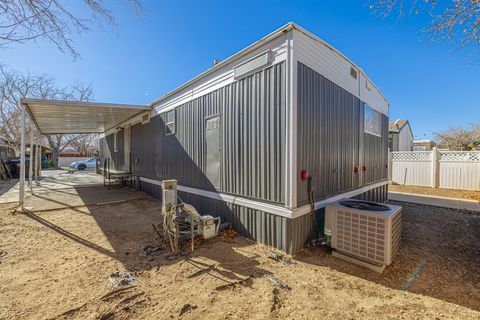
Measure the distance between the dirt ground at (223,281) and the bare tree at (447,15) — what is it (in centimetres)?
331

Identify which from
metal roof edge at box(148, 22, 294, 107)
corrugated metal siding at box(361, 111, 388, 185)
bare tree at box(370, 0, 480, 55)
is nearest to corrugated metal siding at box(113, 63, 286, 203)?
metal roof edge at box(148, 22, 294, 107)

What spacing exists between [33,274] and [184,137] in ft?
12.5

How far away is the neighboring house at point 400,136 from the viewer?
62.0 ft

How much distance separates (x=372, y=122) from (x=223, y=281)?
19.5ft

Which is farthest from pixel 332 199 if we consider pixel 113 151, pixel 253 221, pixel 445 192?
pixel 113 151

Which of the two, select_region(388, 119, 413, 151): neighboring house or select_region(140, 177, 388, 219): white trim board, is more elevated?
select_region(388, 119, 413, 151): neighboring house

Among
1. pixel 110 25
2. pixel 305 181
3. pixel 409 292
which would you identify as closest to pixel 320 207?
pixel 305 181

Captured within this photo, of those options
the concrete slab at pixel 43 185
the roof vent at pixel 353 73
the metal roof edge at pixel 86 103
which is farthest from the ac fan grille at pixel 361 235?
the concrete slab at pixel 43 185

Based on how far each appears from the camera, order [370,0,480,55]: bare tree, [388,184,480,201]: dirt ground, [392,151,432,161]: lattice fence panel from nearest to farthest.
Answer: [370,0,480,55]: bare tree < [388,184,480,201]: dirt ground < [392,151,432,161]: lattice fence panel

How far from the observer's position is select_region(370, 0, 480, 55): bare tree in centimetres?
301

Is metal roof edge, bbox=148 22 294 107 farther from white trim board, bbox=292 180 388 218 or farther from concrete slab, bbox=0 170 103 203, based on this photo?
concrete slab, bbox=0 170 103 203

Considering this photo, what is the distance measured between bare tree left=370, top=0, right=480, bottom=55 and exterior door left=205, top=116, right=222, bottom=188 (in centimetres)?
328

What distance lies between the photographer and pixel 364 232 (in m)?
2.99

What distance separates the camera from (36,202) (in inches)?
271
